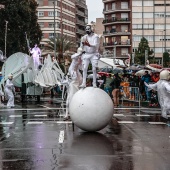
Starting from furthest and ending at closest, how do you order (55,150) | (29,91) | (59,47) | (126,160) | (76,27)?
(76,27)
(59,47)
(29,91)
(55,150)
(126,160)

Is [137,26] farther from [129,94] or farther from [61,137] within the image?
[61,137]

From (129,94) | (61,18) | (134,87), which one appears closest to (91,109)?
(134,87)

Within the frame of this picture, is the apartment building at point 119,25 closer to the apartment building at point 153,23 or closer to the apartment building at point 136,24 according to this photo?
the apartment building at point 136,24

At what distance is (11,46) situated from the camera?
196 feet

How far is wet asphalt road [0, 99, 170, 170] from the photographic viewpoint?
953 cm

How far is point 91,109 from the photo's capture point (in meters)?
13.6

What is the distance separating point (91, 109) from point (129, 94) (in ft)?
61.1

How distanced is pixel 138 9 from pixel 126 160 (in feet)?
333

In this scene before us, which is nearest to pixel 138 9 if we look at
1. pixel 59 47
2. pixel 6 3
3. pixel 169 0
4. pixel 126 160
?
pixel 169 0

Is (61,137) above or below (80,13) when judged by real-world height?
below

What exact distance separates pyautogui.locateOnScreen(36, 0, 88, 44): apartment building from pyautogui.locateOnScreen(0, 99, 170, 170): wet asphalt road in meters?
94.5

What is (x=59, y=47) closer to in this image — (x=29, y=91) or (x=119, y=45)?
(x=119, y=45)

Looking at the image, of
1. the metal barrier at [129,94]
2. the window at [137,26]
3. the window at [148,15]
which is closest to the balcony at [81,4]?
the window at [137,26]

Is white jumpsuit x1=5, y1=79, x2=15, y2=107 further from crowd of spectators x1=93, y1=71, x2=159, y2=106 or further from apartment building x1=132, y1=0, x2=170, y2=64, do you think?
apartment building x1=132, y1=0, x2=170, y2=64
